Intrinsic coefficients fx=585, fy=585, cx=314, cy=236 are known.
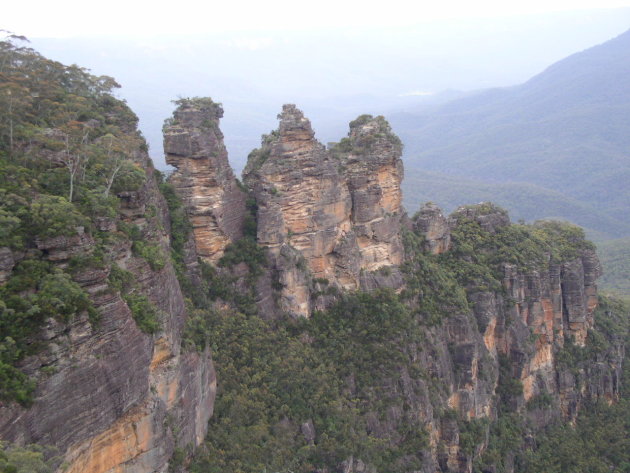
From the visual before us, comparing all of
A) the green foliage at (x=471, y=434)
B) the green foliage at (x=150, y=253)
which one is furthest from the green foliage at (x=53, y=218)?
the green foliage at (x=471, y=434)

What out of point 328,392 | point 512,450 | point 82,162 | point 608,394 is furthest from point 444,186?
point 82,162

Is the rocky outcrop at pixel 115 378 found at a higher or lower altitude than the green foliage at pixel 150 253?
lower

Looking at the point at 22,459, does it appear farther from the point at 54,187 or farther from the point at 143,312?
the point at 54,187

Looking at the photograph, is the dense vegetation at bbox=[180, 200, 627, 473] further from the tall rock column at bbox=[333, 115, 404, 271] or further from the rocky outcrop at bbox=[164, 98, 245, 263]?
the tall rock column at bbox=[333, 115, 404, 271]

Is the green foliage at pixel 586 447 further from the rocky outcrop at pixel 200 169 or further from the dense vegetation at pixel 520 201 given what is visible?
the dense vegetation at pixel 520 201

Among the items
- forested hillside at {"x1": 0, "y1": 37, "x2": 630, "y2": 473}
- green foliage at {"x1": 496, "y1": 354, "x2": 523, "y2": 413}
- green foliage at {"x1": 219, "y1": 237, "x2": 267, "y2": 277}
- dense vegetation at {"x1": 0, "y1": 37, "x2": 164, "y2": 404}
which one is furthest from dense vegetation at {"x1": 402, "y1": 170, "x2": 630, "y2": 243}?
dense vegetation at {"x1": 0, "y1": 37, "x2": 164, "y2": 404}

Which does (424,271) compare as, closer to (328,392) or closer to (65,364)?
(328,392)
